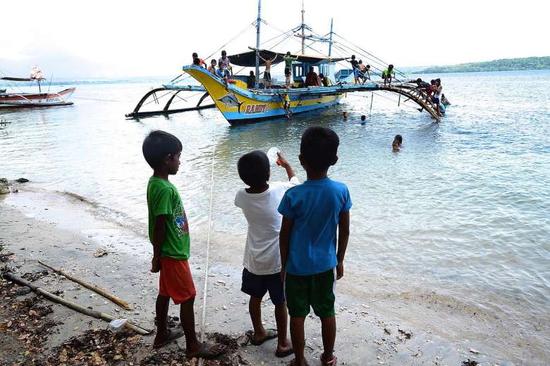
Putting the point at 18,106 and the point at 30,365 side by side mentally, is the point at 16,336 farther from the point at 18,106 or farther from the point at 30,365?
the point at 18,106

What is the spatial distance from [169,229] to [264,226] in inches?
23.6

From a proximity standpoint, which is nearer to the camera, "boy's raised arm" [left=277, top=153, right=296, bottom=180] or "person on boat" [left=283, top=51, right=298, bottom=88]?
"boy's raised arm" [left=277, top=153, right=296, bottom=180]

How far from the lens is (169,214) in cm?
235

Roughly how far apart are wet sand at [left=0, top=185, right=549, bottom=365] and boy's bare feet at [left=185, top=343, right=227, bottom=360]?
0.15m

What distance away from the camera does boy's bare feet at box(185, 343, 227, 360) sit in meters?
2.58

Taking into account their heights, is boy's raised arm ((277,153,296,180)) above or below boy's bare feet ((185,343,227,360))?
above

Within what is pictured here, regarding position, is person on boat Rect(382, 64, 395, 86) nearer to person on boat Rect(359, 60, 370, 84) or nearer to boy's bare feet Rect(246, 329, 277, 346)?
person on boat Rect(359, 60, 370, 84)

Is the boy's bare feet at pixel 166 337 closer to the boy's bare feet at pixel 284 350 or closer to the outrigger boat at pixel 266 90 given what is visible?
the boy's bare feet at pixel 284 350

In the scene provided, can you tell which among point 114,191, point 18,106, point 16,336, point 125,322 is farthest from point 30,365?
point 18,106

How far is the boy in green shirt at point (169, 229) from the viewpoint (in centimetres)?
237

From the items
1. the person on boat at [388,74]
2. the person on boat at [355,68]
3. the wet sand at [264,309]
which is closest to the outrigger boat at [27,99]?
the person on boat at [355,68]

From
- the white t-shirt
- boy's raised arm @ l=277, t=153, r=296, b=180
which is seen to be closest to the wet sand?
the white t-shirt

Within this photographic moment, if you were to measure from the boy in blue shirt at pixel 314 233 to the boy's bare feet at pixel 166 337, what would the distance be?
89 cm

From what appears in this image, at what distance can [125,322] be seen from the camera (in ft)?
9.50
